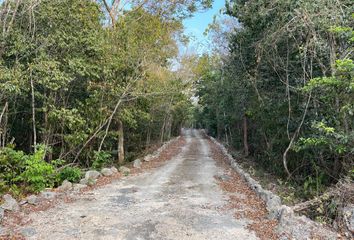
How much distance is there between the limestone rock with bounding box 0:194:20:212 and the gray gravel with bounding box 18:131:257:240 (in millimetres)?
474

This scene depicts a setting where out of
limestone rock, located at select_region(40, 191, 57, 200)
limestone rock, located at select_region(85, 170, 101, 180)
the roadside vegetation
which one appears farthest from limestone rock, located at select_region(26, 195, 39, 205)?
the roadside vegetation

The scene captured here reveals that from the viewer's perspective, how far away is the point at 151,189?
8.37m

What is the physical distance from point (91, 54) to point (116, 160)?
6857 mm

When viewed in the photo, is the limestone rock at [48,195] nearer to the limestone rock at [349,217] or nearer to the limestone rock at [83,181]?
the limestone rock at [83,181]

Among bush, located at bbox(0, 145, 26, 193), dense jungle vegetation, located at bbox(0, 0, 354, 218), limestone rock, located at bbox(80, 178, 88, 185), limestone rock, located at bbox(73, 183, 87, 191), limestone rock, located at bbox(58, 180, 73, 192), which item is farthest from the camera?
limestone rock, located at bbox(80, 178, 88, 185)

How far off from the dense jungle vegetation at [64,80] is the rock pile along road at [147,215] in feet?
6.01

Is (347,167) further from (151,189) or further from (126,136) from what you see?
(126,136)

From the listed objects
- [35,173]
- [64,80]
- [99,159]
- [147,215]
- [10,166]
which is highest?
[64,80]

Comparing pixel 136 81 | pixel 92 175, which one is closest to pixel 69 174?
pixel 92 175

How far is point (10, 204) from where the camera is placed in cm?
604

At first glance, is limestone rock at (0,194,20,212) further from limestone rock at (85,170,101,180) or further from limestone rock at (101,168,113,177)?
limestone rock at (101,168,113,177)

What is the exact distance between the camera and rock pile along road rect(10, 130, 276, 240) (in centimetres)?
493

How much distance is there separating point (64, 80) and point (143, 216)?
192 inches

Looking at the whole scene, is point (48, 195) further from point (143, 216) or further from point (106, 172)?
point (106, 172)
